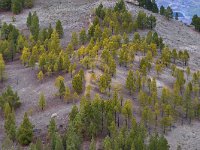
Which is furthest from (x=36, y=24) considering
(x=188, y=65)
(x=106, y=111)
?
(x=106, y=111)

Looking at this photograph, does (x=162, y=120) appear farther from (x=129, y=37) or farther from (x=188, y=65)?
(x=129, y=37)

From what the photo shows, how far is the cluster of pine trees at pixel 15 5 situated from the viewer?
15325cm

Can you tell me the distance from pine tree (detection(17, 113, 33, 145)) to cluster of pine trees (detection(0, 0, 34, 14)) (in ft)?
236

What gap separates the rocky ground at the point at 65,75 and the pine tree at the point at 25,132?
3677mm

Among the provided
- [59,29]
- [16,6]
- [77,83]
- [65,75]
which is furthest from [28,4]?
[77,83]

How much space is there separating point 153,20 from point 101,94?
159 ft

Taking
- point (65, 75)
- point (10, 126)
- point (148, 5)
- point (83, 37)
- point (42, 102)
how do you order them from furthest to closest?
1. point (148, 5)
2. point (83, 37)
3. point (65, 75)
4. point (42, 102)
5. point (10, 126)

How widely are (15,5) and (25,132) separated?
73155 mm

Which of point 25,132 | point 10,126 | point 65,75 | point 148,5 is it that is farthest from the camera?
point 148,5

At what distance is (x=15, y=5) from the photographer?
6009 inches

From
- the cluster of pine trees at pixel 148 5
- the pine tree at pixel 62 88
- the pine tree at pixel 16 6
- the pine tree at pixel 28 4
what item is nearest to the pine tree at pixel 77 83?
the pine tree at pixel 62 88

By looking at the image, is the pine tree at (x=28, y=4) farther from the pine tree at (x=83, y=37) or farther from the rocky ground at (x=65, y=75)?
the pine tree at (x=83, y=37)

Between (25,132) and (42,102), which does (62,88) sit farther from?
(25,132)

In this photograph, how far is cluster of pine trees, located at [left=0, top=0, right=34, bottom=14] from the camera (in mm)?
153250
